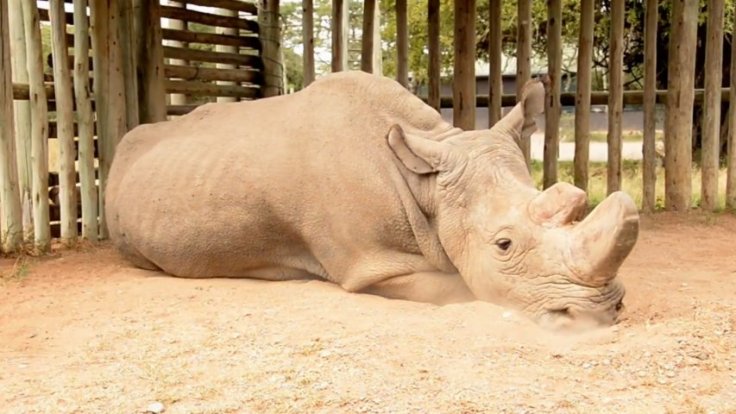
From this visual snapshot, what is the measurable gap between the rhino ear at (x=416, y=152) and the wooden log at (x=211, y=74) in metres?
4.98

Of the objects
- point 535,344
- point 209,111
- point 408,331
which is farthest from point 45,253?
point 535,344

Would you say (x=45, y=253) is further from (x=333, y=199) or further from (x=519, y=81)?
(x=519, y=81)

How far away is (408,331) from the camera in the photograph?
388 cm

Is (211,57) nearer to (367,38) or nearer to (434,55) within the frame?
(367,38)

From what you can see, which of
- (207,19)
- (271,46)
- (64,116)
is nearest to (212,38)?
(207,19)

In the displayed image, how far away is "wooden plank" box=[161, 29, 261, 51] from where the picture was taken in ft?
31.6

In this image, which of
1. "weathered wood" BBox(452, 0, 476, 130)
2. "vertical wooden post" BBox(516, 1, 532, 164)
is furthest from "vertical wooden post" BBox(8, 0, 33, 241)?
"vertical wooden post" BBox(516, 1, 532, 164)

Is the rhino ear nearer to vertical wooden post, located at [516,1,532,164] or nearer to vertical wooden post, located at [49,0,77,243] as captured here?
vertical wooden post, located at [49,0,77,243]

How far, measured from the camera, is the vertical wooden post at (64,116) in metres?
7.29

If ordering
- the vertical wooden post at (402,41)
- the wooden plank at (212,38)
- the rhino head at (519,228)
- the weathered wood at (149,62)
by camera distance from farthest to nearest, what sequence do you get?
the wooden plank at (212,38) < the vertical wooden post at (402,41) < the weathered wood at (149,62) < the rhino head at (519,228)

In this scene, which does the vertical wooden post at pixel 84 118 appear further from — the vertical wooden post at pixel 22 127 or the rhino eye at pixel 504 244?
the rhino eye at pixel 504 244

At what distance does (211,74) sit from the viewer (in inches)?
402

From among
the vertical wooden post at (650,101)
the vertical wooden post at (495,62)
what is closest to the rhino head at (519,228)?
the vertical wooden post at (495,62)

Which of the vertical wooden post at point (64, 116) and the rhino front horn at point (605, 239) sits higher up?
the vertical wooden post at point (64, 116)
